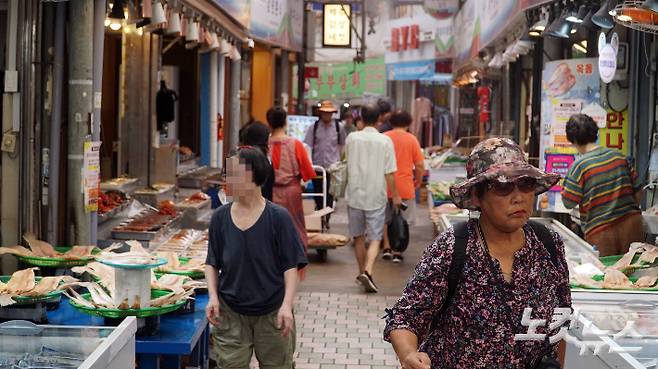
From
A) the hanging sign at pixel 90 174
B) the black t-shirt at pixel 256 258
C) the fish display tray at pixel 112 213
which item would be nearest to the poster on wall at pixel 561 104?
the fish display tray at pixel 112 213

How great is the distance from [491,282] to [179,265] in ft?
13.7

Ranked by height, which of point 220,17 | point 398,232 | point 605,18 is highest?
point 220,17

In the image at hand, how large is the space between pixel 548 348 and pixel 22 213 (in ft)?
16.1

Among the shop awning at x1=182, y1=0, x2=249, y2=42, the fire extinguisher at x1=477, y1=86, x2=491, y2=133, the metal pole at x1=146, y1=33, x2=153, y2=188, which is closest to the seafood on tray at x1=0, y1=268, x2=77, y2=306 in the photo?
the shop awning at x1=182, y1=0, x2=249, y2=42

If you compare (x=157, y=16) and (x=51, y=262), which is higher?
(x=157, y=16)

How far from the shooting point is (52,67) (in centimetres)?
767

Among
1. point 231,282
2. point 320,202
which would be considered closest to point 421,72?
point 320,202

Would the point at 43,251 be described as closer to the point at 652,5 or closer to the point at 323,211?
the point at 652,5

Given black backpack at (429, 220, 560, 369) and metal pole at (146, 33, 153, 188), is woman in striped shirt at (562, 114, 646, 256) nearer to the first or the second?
black backpack at (429, 220, 560, 369)

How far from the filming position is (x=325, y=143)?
1658cm

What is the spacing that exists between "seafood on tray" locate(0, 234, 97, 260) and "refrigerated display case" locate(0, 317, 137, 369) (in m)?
2.50

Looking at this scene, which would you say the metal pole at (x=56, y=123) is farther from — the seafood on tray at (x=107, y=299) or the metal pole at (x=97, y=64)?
the seafood on tray at (x=107, y=299)

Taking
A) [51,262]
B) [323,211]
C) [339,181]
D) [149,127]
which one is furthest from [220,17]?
[51,262]

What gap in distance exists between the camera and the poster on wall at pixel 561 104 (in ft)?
34.9
